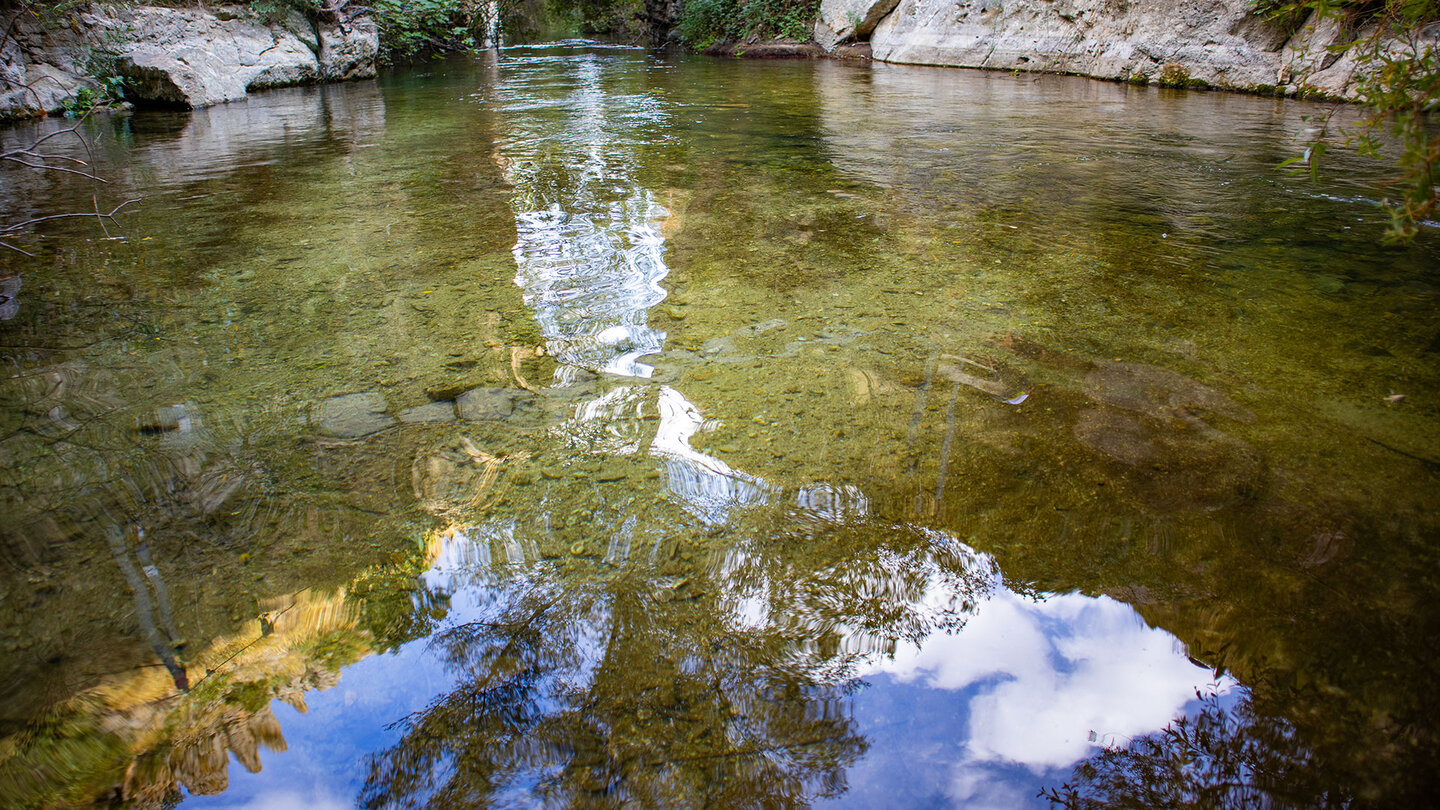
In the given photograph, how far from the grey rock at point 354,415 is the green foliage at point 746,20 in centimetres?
1741

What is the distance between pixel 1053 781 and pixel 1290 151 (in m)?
5.76

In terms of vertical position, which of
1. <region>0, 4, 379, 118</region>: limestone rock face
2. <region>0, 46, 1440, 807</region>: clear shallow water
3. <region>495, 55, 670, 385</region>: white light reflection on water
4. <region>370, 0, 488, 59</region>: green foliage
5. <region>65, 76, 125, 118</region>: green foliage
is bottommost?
<region>0, 46, 1440, 807</region>: clear shallow water

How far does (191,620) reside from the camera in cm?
138

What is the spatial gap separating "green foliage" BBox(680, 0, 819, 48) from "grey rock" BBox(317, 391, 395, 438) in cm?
1741

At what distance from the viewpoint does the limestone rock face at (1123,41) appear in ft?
27.0

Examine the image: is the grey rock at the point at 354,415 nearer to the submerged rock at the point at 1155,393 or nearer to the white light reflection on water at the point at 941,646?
the white light reflection on water at the point at 941,646

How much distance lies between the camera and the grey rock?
1.95m

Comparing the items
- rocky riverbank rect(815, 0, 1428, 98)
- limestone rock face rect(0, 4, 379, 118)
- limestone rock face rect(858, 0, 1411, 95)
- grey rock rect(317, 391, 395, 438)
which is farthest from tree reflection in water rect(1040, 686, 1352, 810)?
limestone rock face rect(0, 4, 379, 118)

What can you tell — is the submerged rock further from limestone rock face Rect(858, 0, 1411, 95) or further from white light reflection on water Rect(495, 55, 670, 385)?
limestone rock face Rect(858, 0, 1411, 95)

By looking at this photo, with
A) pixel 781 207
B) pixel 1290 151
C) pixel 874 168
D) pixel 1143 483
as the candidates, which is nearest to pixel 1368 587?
pixel 1143 483

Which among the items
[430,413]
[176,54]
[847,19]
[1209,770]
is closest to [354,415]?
[430,413]

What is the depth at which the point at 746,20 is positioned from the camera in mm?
18031

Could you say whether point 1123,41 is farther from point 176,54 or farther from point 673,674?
point 176,54

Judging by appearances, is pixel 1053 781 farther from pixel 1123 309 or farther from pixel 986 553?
pixel 1123 309
